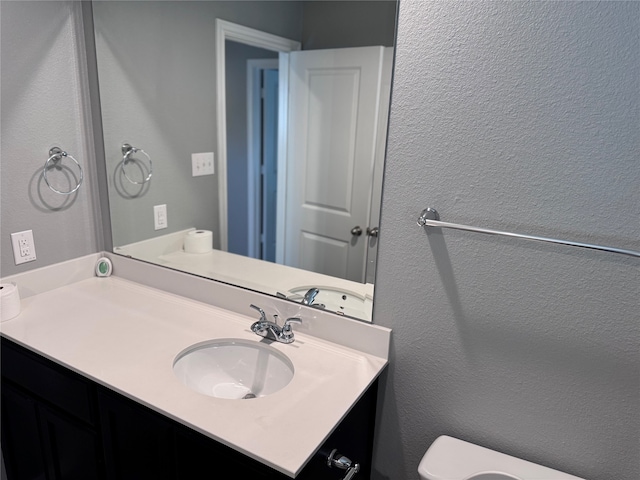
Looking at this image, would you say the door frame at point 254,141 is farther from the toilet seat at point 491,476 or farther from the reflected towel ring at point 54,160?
the toilet seat at point 491,476

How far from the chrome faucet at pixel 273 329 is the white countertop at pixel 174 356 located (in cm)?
2

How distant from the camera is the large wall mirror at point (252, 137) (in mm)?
1385

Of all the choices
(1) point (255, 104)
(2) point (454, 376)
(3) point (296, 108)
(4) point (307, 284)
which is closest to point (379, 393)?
(2) point (454, 376)

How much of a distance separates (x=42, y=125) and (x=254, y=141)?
76 centimetres

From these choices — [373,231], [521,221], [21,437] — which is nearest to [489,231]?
[521,221]

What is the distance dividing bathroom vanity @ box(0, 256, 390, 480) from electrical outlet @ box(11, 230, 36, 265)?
0.15m

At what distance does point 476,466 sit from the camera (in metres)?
1.13

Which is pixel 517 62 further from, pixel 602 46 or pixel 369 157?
pixel 369 157

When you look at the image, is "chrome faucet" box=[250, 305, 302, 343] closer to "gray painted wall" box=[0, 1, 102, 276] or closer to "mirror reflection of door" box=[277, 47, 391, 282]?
"mirror reflection of door" box=[277, 47, 391, 282]

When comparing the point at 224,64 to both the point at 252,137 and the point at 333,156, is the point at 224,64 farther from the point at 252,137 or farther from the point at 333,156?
the point at 333,156

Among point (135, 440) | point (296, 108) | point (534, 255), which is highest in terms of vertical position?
point (296, 108)

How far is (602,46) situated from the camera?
96 centimetres

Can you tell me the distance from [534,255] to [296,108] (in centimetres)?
89

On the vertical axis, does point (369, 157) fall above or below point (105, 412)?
above
